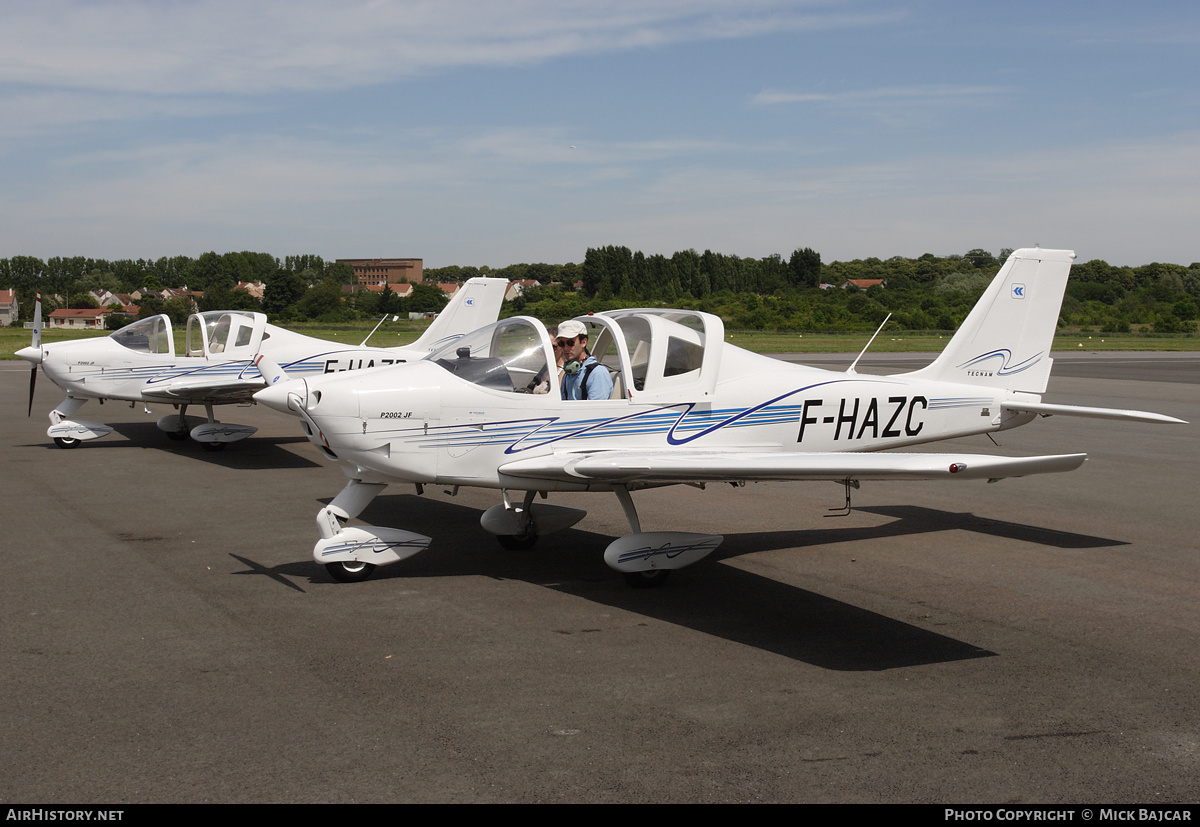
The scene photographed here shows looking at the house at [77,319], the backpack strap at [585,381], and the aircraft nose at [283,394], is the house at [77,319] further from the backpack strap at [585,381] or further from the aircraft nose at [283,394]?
the backpack strap at [585,381]

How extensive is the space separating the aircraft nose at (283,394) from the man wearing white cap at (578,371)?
1856 millimetres

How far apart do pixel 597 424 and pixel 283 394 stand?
220 cm

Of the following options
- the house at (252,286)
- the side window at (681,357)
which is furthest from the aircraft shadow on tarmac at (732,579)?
the house at (252,286)

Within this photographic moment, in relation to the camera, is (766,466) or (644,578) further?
(644,578)

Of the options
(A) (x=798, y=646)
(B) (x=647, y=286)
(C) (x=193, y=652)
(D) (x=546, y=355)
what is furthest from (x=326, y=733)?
(B) (x=647, y=286)

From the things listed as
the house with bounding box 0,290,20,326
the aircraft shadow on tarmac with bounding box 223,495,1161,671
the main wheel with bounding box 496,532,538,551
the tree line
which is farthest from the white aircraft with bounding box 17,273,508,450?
the house with bounding box 0,290,20,326

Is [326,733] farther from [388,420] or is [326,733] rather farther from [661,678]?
[388,420]

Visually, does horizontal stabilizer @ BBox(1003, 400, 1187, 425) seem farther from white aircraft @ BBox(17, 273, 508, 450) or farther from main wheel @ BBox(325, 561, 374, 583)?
white aircraft @ BBox(17, 273, 508, 450)

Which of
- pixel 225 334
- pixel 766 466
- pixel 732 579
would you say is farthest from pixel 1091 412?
pixel 225 334

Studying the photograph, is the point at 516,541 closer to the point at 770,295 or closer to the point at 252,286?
the point at 770,295

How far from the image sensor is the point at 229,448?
559 inches

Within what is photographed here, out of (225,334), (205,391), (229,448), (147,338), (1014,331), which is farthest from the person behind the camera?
(147,338)

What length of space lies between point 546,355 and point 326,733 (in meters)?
3.39

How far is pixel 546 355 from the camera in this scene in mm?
6871
